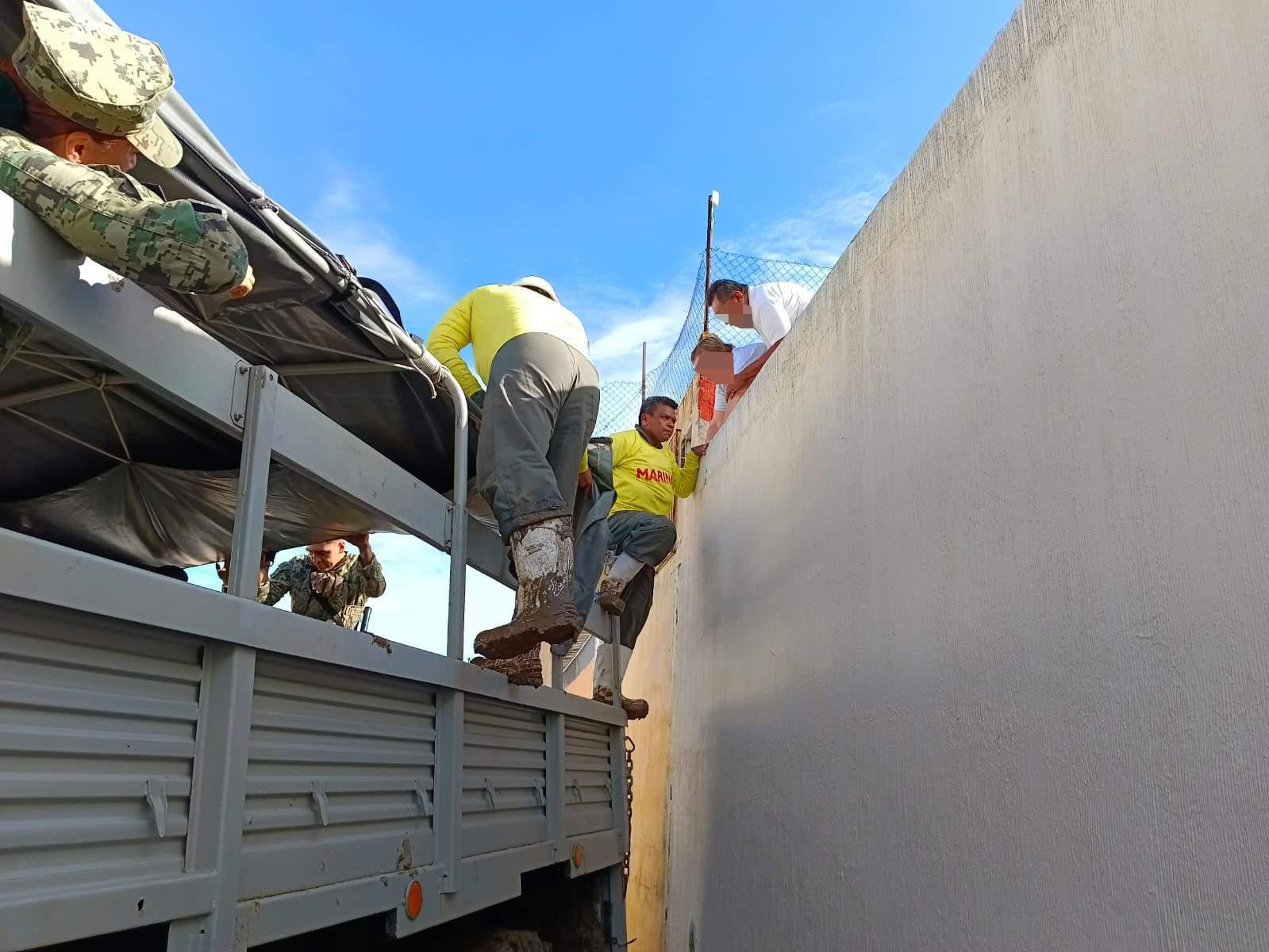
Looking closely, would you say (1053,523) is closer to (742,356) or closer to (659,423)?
(742,356)

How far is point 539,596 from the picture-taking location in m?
2.62

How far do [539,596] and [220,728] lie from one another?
44.6 inches

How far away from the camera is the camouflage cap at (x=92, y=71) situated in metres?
1.63

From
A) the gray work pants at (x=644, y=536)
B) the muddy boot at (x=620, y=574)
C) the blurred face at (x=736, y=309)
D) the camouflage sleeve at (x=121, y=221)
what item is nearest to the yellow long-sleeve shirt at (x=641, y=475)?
the gray work pants at (x=644, y=536)

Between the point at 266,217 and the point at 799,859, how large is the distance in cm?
258

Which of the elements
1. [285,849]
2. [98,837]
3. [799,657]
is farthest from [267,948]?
[799,657]

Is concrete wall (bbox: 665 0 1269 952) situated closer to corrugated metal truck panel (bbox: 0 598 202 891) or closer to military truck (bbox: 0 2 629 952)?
military truck (bbox: 0 2 629 952)

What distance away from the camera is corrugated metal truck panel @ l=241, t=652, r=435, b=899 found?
1707mm

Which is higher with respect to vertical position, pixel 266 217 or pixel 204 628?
pixel 266 217

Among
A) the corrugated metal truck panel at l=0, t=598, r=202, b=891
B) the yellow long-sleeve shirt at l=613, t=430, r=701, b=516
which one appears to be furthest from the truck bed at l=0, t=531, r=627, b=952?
the yellow long-sleeve shirt at l=613, t=430, r=701, b=516

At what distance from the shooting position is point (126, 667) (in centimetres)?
143

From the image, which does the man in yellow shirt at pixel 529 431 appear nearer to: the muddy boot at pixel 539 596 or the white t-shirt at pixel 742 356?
the muddy boot at pixel 539 596

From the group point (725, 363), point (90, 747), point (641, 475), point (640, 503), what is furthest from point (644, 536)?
point (90, 747)

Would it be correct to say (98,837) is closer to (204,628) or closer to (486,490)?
(204,628)
